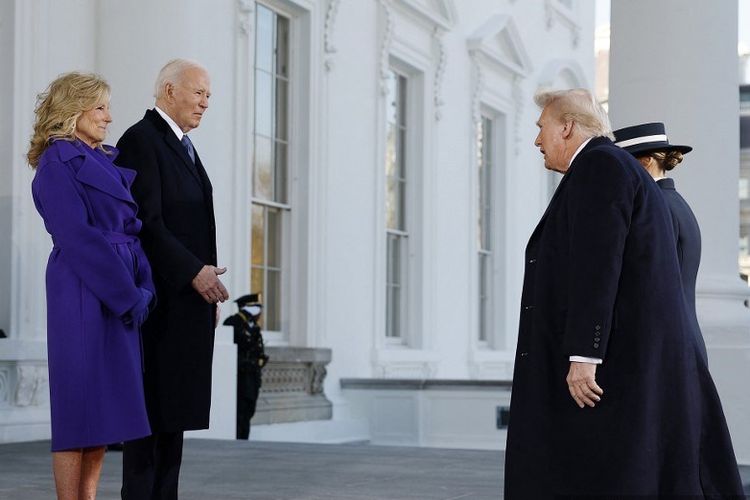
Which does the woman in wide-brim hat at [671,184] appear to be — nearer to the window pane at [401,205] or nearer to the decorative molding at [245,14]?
the decorative molding at [245,14]

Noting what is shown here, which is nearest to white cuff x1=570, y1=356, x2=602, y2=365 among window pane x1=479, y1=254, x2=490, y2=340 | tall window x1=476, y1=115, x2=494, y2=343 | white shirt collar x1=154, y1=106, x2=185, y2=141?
white shirt collar x1=154, y1=106, x2=185, y2=141

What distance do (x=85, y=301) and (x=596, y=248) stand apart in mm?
1618

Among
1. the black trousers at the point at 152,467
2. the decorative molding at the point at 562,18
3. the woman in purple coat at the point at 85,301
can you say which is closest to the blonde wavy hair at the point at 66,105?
the woman in purple coat at the point at 85,301

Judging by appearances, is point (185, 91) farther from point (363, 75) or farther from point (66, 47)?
point (363, 75)

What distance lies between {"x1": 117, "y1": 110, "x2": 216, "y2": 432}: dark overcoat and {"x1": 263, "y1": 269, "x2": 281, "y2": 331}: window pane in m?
7.80

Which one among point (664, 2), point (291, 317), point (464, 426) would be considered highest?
Result: point (664, 2)

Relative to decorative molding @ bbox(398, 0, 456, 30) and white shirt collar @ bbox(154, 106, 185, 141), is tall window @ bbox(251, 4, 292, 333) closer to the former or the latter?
decorative molding @ bbox(398, 0, 456, 30)

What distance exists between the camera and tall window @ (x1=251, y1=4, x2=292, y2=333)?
12.1 m

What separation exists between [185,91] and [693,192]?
4.15 metres

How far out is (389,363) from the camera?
14281mm

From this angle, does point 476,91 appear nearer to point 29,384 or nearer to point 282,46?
point 282,46

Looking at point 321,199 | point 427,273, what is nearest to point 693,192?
point 321,199

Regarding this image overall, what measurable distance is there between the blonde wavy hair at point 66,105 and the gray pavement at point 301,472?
6.61 ft

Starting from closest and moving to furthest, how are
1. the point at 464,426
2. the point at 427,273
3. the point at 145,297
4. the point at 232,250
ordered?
1. the point at 145,297
2. the point at 232,250
3. the point at 464,426
4. the point at 427,273
